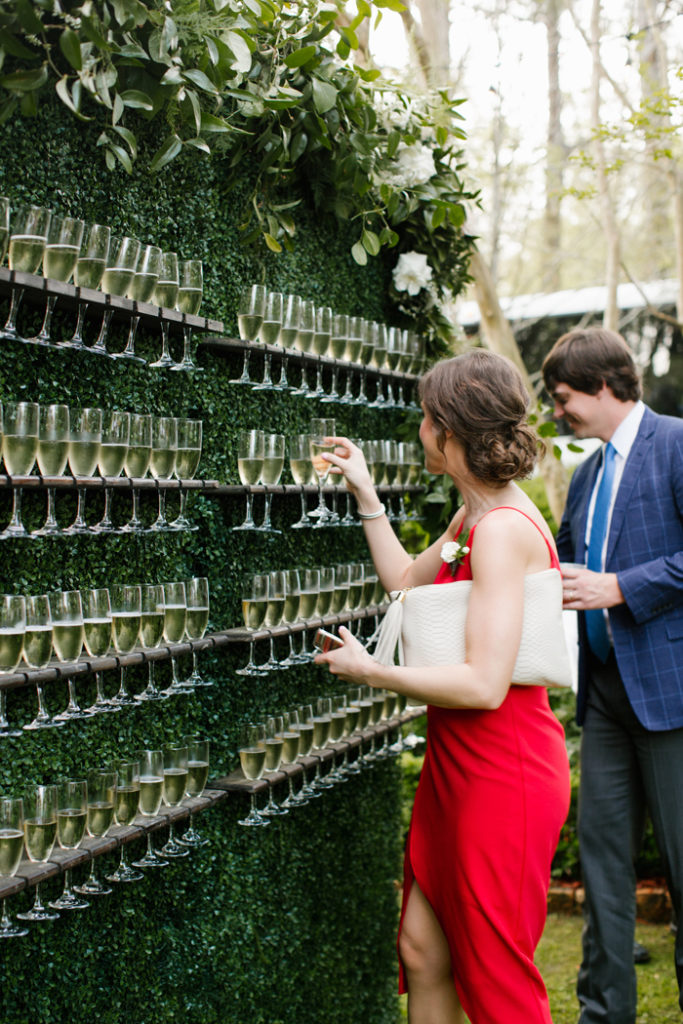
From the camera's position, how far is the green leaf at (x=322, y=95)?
2756 millimetres

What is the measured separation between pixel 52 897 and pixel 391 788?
1.99 meters

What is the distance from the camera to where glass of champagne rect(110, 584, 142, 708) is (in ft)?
7.27

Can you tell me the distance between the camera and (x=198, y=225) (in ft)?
8.75

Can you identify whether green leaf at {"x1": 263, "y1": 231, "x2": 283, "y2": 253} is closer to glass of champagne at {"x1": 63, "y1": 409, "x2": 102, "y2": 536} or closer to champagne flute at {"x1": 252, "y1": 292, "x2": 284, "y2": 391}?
champagne flute at {"x1": 252, "y1": 292, "x2": 284, "y2": 391}

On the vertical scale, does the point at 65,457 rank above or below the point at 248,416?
below

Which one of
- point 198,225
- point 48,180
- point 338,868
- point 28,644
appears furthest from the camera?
point 338,868

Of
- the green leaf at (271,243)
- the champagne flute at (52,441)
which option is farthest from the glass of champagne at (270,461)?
the champagne flute at (52,441)

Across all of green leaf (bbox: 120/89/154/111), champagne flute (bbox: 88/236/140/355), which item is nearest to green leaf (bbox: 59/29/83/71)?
green leaf (bbox: 120/89/154/111)

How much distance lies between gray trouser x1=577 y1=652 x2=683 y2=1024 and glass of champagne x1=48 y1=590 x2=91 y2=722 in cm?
176

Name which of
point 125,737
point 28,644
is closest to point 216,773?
point 125,737

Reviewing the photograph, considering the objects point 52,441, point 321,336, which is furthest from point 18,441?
point 321,336

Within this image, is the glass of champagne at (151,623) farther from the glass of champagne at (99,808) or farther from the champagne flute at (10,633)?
the champagne flute at (10,633)

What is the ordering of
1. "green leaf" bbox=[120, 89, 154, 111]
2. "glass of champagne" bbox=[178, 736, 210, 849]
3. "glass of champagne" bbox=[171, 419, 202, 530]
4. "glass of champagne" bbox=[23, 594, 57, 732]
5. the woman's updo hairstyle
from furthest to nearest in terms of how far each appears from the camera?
"glass of champagne" bbox=[178, 736, 210, 849], "glass of champagne" bbox=[171, 419, 202, 530], the woman's updo hairstyle, "green leaf" bbox=[120, 89, 154, 111], "glass of champagne" bbox=[23, 594, 57, 732]

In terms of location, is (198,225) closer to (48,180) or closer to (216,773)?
(48,180)
